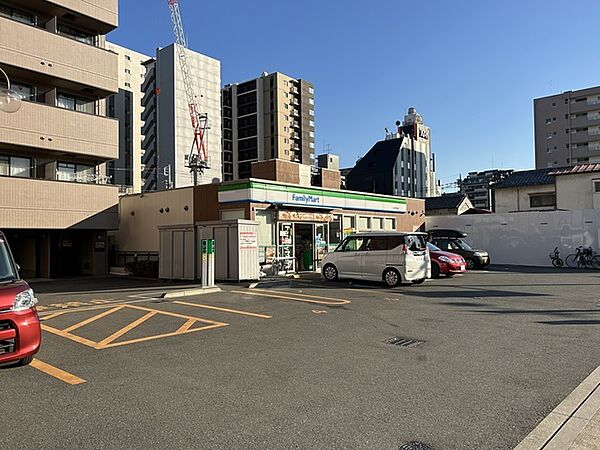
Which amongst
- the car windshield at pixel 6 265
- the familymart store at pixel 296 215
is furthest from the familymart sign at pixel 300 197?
the car windshield at pixel 6 265

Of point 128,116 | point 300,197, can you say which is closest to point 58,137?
point 300,197

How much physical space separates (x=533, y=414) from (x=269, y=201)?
1572 centimetres

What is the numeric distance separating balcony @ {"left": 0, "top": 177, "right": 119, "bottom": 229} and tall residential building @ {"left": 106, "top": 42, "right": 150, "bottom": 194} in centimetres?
6387

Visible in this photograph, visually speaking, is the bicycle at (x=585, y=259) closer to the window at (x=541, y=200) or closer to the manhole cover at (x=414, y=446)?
the window at (x=541, y=200)

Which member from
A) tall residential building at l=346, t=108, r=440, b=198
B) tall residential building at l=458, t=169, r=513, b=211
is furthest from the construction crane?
tall residential building at l=458, t=169, r=513, b=211

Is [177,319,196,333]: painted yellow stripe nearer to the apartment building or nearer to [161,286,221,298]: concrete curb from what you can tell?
[161,286,221,298]: concrete curb

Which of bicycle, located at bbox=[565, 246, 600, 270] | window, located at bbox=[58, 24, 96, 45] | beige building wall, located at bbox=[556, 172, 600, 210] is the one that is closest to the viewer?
window, located at bbox=[58, 24, 96, 45]

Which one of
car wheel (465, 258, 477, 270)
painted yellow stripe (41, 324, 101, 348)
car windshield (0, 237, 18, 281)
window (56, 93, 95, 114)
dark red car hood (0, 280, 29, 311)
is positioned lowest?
painted yellow stripe (41, 324, 101, 348)

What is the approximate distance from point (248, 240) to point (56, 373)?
1064cm

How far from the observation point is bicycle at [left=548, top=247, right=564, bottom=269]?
24.4 m

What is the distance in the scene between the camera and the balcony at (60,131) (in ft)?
62.0

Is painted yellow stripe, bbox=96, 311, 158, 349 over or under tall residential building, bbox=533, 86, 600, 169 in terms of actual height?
under

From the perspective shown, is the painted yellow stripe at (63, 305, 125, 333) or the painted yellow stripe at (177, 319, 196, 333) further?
the painted yellow stripe at (63, 305, 125, 333)

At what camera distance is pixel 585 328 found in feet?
27.1
